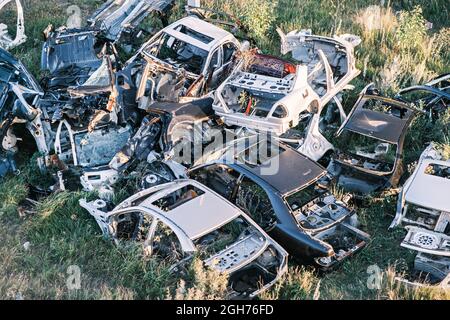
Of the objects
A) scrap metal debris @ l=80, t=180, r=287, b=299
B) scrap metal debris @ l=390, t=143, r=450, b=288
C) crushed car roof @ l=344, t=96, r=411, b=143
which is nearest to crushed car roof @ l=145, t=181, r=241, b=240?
scrap metal debris @ l=80, t=180, r=287, b=299

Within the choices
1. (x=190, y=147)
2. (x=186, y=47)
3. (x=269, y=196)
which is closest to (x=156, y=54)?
(x=186, y=47)

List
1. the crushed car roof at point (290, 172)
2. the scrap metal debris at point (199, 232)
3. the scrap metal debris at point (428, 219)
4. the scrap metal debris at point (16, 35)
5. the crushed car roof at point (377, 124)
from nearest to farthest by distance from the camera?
the scrap metal debris at point (199, 232) < the scrap metal debris at point (428, 219) < the crushed car roof at point (290, 172) < the crushed car roof at point (377, 124) < the scrap metal debris at point (16, 35)

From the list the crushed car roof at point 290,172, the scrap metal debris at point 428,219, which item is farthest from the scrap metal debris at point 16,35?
the scrap metal debris at point 428,219

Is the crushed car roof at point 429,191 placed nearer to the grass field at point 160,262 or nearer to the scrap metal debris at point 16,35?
the grass field at point 160,262

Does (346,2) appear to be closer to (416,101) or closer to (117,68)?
(416,101)

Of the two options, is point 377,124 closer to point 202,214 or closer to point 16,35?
point 202,214

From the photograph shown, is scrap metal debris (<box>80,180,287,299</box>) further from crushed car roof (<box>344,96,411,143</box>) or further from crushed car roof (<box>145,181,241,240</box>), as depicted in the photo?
crushed car roof (<box>344,96,411,143</box>)
